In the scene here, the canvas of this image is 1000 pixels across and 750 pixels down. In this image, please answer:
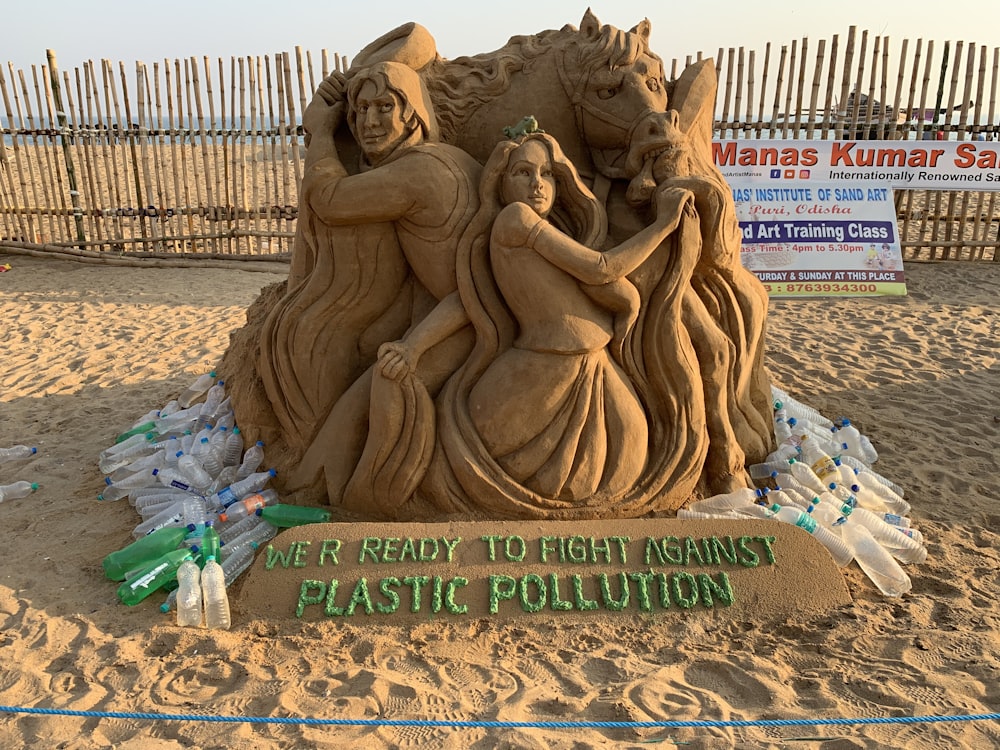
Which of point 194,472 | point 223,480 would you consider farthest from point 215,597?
point 194,472

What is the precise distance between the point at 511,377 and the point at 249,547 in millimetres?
1388

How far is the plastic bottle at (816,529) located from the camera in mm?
3373

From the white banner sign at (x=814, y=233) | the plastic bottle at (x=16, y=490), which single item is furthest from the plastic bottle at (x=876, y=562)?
the white banner sign at (x=814, y=233)

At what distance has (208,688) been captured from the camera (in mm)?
2691

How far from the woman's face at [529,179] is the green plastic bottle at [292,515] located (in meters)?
1.69

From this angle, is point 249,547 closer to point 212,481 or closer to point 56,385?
point 212,481

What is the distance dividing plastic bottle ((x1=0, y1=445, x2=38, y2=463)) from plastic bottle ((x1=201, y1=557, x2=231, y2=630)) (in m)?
2.18

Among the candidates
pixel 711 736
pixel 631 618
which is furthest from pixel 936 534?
pixel 711 736

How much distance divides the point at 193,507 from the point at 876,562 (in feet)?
10.4

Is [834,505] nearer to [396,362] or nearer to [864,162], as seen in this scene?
[396,362]

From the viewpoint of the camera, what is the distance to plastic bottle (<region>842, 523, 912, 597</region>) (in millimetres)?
3264

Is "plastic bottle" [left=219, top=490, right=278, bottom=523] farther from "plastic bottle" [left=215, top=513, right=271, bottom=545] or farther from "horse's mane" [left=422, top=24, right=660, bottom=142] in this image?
"horse's mane" [left=422, top=24, right=660, bottom=142]

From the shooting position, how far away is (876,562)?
11.0 ft

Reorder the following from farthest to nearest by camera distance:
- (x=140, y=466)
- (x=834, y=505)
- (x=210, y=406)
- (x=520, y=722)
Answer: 1. (x=210, y=406)
2. (x=140, y=466)
3. (x=834, y=505)
4. (x=520, y=722)
